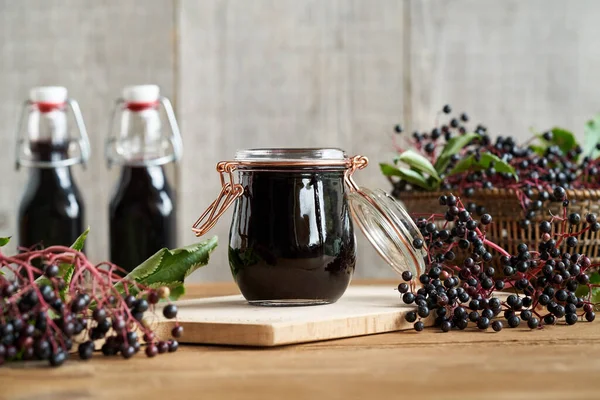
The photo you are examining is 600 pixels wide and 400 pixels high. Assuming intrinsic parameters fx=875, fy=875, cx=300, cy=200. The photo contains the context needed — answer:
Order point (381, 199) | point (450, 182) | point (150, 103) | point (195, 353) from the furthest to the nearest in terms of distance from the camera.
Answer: point (150, 103) < point (450, 182) < point (381, 199) < point (195, 353)

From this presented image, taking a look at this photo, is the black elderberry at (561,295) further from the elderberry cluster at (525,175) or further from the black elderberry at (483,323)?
the elderberry cluster at (525,175)

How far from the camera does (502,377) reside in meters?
0.66

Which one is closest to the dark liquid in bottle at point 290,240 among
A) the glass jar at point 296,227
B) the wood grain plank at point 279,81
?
the glass jar at point 296,227

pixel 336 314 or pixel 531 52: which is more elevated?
pixel 531 52

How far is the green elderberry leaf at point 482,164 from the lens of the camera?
110cm

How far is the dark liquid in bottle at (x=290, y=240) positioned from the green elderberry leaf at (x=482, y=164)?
0.26 meters

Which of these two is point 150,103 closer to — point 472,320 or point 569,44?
point 472,320

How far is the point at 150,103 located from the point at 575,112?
3.28ft

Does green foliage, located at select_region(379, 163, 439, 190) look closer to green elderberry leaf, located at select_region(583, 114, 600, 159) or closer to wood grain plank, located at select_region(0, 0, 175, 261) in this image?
green elderberry leaf, located at select_region(583, 114, 600, 159)

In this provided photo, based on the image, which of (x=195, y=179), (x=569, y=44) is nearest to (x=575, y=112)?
(x=569, y=44)

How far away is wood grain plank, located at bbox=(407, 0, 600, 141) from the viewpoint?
188 centimetres

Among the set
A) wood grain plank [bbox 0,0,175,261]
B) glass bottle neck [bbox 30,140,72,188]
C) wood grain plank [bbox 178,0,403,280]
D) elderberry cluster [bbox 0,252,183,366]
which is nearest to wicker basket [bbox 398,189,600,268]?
elderberry cluster [bbox 0,252,183,366]

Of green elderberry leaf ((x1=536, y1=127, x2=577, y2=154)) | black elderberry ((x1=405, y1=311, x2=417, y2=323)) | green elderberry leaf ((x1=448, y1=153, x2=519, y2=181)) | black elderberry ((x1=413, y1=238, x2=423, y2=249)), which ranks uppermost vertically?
green elderberry leaf ((x1=536, y1=127, x2=577, y2=154))

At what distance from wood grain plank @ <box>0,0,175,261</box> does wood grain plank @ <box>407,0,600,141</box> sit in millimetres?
551
